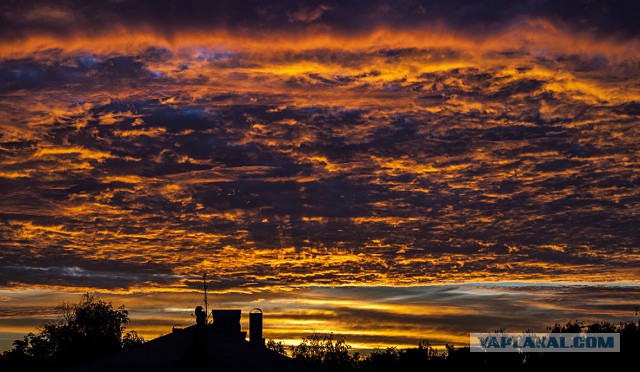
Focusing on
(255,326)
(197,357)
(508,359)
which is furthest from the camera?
(508,359)

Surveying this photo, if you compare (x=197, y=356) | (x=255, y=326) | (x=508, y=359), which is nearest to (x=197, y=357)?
(x=197, y=356)

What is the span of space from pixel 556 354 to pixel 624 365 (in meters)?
6.65

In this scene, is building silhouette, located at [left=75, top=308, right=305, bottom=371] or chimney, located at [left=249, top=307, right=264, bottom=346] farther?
chimney, located at [left=249, top=307, right=264, bottom=346]

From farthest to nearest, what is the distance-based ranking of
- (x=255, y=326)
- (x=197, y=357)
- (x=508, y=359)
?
1. (x=508, y=359)
2. (x=255, y=326)
3. (x=197, y=357)

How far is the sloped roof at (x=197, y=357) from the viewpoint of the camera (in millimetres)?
33625

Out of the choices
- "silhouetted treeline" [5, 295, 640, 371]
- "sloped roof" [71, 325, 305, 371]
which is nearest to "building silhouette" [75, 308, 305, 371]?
"sloped roof" [71, 325, 305, 371]

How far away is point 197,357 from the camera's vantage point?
33.7m

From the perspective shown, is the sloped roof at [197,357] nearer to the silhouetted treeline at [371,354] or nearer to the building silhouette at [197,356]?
the building silhouette at [197,356]

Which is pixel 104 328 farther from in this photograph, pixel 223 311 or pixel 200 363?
pixel 200 363

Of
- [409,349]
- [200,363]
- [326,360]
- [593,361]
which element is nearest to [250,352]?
[200,363]

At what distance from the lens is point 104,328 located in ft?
297

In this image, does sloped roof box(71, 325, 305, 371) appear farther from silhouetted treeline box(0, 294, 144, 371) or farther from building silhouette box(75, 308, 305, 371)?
silhouetted treeline box(0, 294, 144, 371)

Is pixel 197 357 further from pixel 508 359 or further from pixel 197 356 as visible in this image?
pixel 508 359

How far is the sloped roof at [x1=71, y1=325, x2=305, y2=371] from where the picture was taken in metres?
33.6
